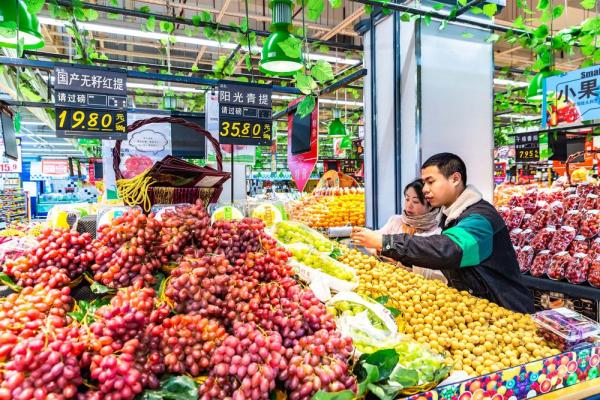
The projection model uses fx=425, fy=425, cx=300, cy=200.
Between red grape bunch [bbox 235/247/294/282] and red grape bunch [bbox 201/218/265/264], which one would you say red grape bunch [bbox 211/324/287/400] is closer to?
red grape bunch [bbox 235/247/294/282]

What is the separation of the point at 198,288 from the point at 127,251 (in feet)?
1.18

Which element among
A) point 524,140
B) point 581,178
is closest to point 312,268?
point 581,178

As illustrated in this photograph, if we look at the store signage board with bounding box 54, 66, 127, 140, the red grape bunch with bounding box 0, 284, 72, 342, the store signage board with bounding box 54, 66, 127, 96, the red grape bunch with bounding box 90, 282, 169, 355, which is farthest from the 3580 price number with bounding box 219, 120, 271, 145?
the red grape bunch with bounding box 90, 282, 169, 355

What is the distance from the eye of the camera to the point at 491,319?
2002mm

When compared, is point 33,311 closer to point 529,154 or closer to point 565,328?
point 565,328

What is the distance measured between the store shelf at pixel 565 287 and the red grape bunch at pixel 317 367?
Result: 262 centimetres

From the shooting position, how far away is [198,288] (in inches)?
54.2

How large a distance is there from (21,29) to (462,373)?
3.56 metres

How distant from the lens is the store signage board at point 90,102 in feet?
15.2

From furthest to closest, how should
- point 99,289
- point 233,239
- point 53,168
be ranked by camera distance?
point 53,168 < point 233,239 < point 99,289

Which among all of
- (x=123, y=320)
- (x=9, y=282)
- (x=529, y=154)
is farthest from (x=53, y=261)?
(x=529, y=154)

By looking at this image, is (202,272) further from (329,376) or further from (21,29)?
(21,29)

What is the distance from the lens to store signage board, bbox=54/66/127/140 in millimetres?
4641

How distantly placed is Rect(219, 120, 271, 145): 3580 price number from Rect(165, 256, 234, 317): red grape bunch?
10.4 feet
